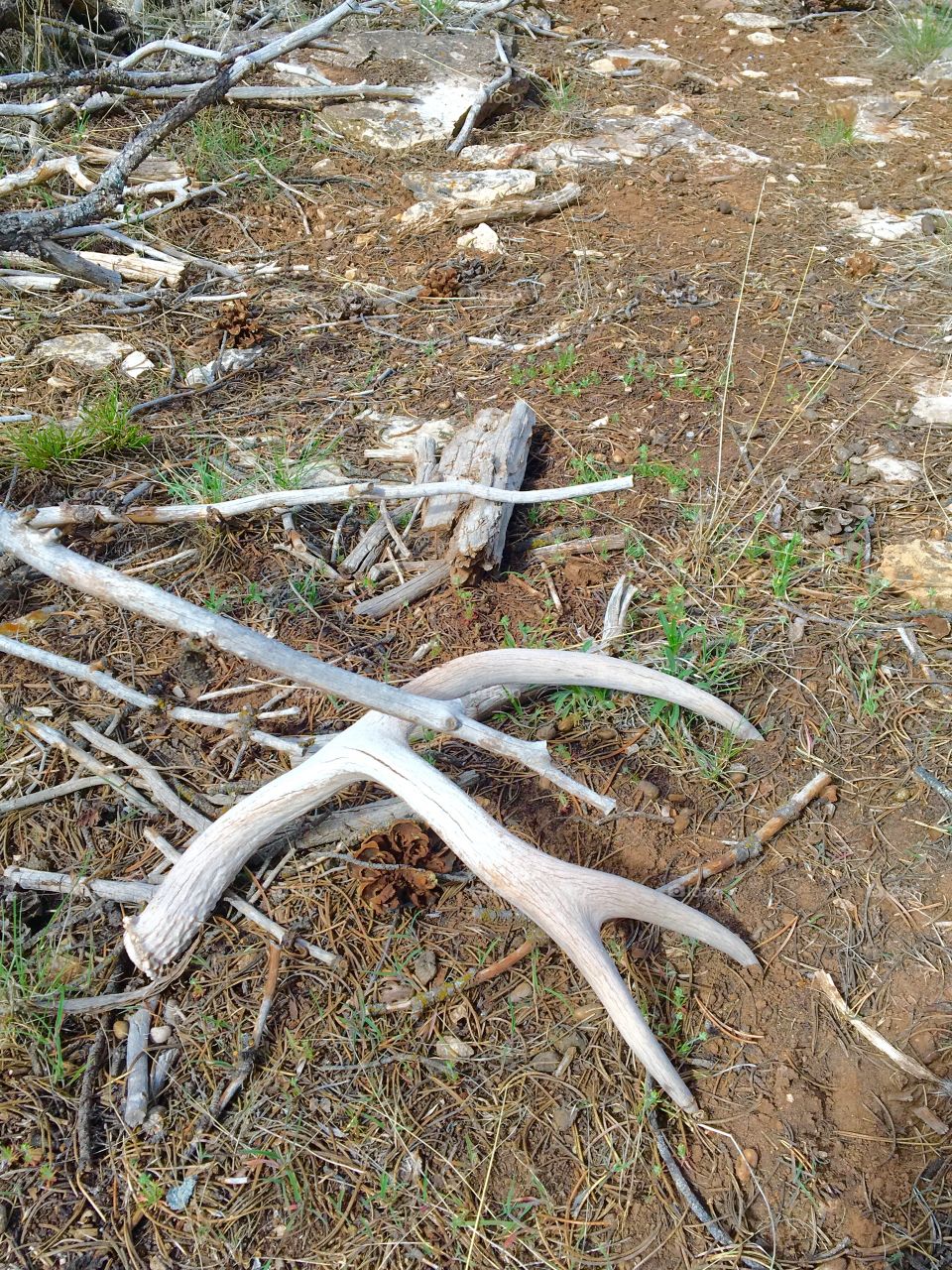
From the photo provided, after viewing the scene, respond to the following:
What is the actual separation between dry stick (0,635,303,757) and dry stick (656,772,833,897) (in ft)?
3.40

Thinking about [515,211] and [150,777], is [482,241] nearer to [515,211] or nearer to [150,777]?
[515,211]

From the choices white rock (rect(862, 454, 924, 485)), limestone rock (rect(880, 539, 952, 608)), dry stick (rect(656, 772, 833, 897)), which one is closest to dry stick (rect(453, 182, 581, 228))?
white rock (rect(862, 454, 924, 485))

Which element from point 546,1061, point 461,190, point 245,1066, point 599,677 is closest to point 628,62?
point 461,190

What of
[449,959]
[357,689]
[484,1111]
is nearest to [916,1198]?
[484,1111]

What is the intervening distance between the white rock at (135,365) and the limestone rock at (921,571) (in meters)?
3.05

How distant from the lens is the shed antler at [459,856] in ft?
6.03

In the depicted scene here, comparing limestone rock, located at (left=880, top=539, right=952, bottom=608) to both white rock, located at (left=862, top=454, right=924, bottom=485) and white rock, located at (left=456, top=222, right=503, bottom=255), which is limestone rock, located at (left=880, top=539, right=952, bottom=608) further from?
white rock, located at (left=456, top=222, right=503, bottom=255)

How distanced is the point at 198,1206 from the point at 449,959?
68 centimetres

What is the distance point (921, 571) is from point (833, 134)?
3969 mm

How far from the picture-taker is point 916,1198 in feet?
5.59

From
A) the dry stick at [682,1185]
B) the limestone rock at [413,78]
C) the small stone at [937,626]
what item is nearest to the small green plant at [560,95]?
the limestone rock at [413,78]

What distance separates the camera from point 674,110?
580cm

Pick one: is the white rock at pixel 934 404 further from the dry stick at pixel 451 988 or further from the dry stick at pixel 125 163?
the dry stick at pixel 125 163

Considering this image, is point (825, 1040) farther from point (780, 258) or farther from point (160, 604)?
point (780, 258)
